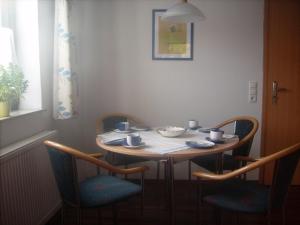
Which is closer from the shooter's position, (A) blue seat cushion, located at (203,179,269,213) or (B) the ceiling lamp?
(A) blue seat cushion, located at (203,179,269,213)

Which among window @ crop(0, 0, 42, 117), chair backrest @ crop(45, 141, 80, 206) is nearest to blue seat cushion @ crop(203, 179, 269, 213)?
chair backrest @ crop(45, 141, 80, 206)

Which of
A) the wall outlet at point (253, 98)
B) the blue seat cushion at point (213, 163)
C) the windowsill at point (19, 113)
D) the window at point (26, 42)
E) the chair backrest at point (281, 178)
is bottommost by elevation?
the blue seat cushion at point (213, 163)

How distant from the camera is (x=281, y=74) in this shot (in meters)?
3.19

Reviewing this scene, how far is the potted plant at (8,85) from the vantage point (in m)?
2.05

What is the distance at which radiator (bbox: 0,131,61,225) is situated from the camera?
1.82 m

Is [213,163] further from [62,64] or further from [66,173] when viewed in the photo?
[62,64]

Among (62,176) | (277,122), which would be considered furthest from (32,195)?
(277,122)

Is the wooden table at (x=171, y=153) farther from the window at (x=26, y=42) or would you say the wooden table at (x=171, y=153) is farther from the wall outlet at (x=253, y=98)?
the wall outlet at (x=253, y=98)

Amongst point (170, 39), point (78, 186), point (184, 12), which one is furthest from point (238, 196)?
point (170, 39)

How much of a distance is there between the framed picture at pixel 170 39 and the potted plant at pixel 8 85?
1.52m

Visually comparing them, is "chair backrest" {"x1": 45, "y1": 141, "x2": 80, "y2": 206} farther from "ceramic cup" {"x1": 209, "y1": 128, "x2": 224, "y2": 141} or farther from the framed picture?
the framed picture

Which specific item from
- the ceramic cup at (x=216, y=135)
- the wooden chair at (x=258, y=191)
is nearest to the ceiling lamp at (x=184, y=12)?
the ceramic cup at (x=216, y=135)

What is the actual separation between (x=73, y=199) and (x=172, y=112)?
5.87 ft

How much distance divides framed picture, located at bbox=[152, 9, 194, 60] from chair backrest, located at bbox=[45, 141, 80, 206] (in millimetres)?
1828
